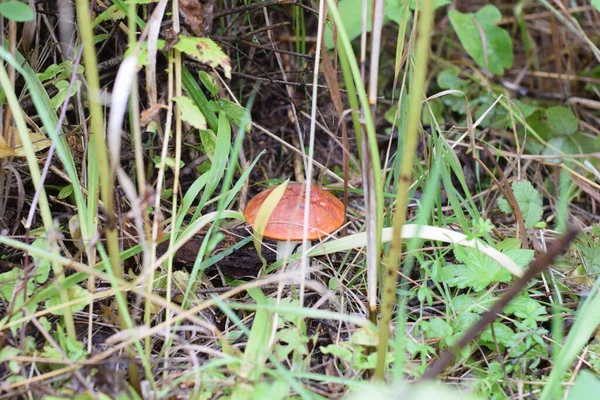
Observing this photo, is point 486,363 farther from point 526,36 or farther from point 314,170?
point 526,36

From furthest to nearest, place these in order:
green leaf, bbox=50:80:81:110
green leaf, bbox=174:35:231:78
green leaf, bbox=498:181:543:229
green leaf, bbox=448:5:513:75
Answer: green leaf, bbox=448:5:513:75 < green leaf, bbox=498:181:543:229 < green leaf, bbox=50:80:81:110 < green leaf, bbox=174:35:231:78

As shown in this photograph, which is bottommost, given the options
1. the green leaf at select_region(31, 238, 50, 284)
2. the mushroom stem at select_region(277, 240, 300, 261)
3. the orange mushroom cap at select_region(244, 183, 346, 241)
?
the mushroom stem at select_region(277, 240, 300, 261)

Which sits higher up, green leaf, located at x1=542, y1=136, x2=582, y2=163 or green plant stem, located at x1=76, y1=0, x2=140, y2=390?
green plant stem, located at x1=76, y1=0, x2=140, y2=390

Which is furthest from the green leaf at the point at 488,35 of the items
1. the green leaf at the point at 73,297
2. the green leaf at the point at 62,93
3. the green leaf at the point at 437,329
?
the green leaf at the point at 73,297

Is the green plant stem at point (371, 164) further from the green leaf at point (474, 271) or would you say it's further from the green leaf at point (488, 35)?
the green leaf at point (488, 35)

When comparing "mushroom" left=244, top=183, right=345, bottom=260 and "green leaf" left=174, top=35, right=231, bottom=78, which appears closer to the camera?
"green leaf" left=174, top=35, right=231, bottom=78

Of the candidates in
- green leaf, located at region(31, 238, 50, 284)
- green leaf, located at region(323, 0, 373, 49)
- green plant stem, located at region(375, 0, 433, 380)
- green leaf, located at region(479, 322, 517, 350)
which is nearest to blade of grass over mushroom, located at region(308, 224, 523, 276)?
green leaf, located at region(479, 322, 517, 350)

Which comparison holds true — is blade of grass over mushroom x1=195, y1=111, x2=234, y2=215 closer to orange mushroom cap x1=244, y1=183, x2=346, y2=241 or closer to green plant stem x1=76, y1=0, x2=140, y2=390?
orange mushroom cap x1=244, y1=183, x2=346, y2=241

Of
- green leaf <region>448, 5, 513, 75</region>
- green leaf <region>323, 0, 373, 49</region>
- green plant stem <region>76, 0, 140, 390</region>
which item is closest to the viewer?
green plant stem <region>76, 0, 140, 390</region>
